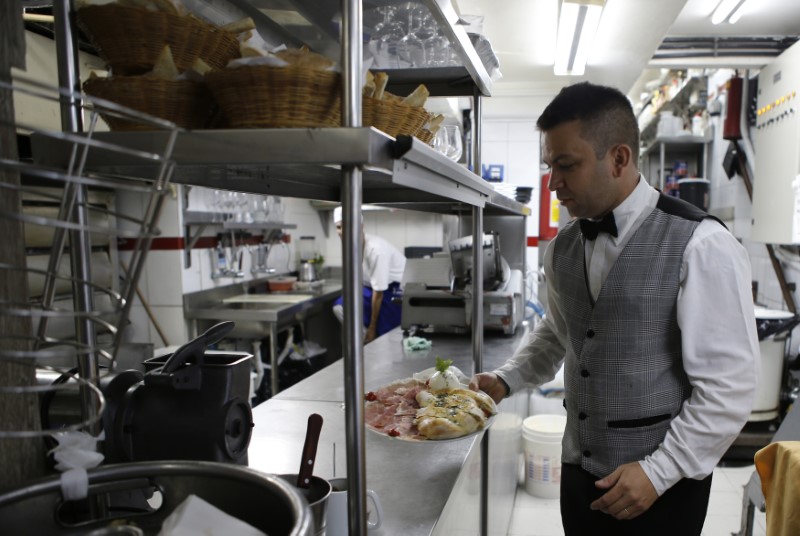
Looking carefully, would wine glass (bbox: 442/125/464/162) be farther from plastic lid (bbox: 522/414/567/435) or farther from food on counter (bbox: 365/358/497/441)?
plastic lid (bbox: 522/414/567/435)

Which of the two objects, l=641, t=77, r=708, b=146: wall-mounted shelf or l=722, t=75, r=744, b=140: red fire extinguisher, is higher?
l=641, t=77, r=708, b=146: wall-mounted shelf

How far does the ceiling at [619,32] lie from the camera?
3201 millimetres

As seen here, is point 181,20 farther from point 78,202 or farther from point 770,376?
point 770,376

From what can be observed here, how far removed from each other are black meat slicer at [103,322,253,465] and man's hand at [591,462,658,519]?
0.99 metres

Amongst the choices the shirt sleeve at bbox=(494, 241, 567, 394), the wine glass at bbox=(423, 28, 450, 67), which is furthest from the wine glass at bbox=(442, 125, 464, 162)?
the shirt sleeve at bbox=(494, 241, 567, 394)

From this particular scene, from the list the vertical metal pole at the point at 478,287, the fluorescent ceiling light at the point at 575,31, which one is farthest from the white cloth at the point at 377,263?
the vertical metal pole at the point at 478,287

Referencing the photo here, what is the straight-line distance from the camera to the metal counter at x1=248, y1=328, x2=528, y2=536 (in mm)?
1374

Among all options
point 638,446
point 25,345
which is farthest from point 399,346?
point 25,345

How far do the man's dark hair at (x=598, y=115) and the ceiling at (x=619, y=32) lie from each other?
181cm

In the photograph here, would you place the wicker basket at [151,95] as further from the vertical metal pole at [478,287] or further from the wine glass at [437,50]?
the vertical metal pole at [478,287]

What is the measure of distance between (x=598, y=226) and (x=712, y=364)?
48 centimetres

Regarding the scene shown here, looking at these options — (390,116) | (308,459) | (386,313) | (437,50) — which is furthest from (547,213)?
(308,459)

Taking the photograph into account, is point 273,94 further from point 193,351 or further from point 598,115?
point 598,115

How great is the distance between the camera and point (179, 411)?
0.95 m
